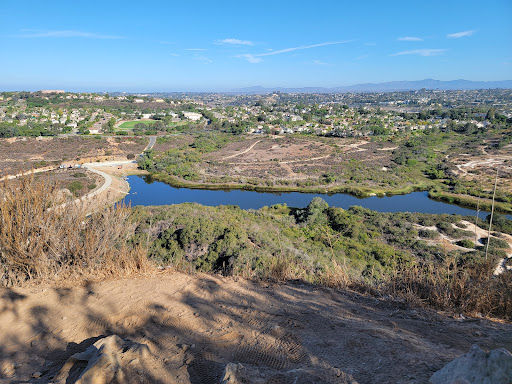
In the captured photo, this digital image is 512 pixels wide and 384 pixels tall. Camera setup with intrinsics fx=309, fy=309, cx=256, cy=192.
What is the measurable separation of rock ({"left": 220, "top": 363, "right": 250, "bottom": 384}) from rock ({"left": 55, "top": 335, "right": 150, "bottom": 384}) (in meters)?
0.74

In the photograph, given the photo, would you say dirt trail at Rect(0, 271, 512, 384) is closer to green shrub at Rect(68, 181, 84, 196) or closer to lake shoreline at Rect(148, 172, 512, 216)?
green shrub at Rect(68, 181, 84, 196)

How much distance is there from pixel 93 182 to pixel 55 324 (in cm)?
3215

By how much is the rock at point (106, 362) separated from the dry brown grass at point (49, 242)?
6.30ft

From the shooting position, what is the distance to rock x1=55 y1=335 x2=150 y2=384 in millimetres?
2262

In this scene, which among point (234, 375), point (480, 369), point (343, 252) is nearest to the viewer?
point (480, 369)

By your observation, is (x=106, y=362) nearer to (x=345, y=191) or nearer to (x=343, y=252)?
(x=343, y=252)

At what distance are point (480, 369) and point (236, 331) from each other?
2019 millimetres

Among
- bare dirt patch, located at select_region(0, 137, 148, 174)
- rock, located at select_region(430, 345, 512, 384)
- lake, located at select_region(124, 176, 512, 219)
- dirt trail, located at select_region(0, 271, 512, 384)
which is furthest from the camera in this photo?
bare dirt patch, located at select_region(0, 137, 148, 174)

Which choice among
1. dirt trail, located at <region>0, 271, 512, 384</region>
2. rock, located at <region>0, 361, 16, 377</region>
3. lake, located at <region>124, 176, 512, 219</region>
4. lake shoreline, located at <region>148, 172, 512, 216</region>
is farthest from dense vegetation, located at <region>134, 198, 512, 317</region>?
lake shoreline, located at <region>148, 172, 512, 216</region>

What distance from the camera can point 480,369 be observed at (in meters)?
1.97

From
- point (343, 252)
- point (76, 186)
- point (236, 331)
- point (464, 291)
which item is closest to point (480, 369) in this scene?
point (236, 331)

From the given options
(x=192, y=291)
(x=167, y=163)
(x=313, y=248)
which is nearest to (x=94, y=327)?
(x=192, y=291)

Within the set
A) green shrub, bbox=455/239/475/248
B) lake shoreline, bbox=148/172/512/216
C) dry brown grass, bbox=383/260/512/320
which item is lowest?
lake shoreline, bbox=148/172/512/216

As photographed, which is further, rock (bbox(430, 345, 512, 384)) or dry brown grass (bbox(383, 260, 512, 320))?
dry brown grass (bbox(383, 260, 512, 320))
